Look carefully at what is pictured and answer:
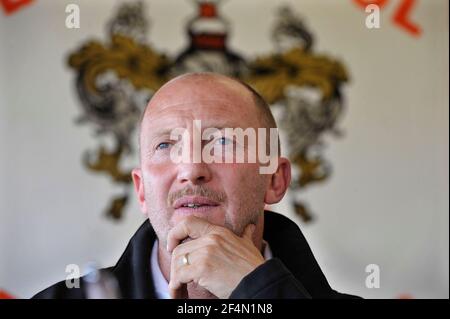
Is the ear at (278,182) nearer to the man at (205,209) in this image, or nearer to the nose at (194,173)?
the man at (205,209)

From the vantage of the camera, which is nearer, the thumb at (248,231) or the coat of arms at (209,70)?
the thumb at (248,231)

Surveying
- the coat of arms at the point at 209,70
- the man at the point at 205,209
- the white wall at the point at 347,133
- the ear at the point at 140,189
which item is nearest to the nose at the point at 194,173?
the man at the point at 205,209

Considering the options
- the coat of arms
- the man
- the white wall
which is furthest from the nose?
the coat of arms

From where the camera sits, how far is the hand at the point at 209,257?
1026mm

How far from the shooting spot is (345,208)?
2322mm

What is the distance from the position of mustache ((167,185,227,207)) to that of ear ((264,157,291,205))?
0.13 metres

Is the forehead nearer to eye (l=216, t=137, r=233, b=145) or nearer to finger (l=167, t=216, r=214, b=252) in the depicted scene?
eye (l=216, t=137, r=233, b=145)

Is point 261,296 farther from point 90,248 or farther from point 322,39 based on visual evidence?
point 322,39

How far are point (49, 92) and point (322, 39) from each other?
1102 millimetres

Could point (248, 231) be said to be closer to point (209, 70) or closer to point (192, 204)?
point (192, 204)

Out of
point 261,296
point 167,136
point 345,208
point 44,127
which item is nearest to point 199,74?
point 167,136
